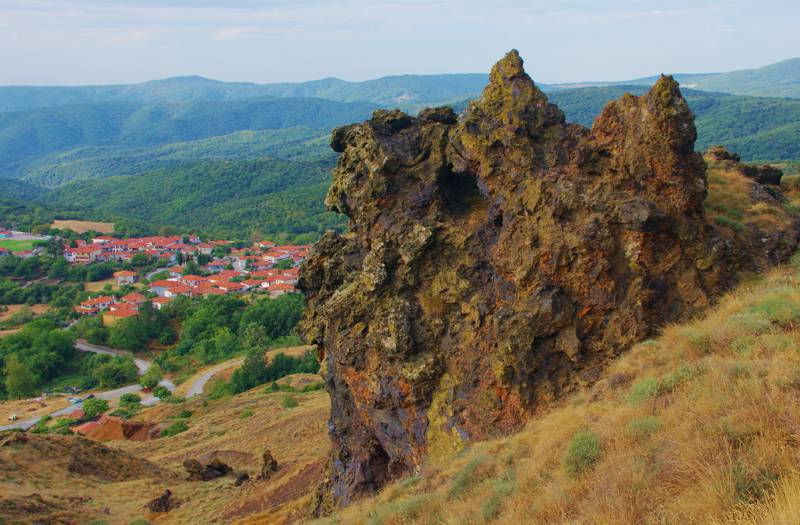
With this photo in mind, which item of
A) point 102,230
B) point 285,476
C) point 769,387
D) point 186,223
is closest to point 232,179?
point 186,223

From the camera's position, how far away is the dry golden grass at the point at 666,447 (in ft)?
17.5

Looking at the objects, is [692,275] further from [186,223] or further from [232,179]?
[232,179]

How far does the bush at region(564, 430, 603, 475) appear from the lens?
7.12m

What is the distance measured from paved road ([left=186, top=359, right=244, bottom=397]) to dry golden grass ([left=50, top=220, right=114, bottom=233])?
3770 inches

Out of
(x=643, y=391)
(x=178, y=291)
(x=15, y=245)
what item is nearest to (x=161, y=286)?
(x=178, y=291)

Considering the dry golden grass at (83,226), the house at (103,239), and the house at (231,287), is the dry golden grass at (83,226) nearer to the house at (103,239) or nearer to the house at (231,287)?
the house at (103,239)

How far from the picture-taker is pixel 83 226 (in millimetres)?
142000

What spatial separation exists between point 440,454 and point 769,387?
6149mm

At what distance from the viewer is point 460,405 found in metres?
11.3

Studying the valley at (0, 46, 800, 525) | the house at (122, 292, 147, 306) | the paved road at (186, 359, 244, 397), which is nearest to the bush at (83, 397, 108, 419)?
the paved road at (186, 359, 244, 397)

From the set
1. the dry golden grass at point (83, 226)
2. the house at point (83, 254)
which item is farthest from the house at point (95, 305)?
the dry golden grass at point (83, 226)

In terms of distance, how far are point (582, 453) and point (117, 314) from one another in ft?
267

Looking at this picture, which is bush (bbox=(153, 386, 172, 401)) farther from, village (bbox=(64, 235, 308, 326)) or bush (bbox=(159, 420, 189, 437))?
village (bbox=(64, 235, 308, 326))

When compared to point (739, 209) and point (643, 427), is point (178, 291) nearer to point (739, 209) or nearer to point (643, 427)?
point (739, 209)
